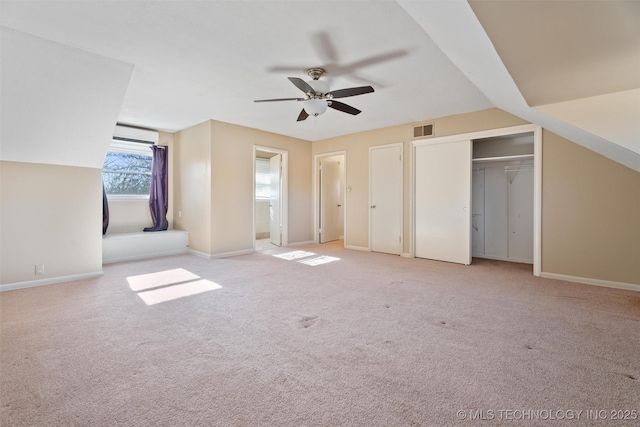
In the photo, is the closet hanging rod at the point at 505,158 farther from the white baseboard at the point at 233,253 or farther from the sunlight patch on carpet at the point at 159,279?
the sunlight patch on carpet at the point at 159,279

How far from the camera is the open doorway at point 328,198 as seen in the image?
Result: 706cm

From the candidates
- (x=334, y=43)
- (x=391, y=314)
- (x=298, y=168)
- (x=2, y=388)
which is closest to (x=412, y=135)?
(x=298, y=168)

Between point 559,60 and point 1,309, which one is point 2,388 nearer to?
point 1,309

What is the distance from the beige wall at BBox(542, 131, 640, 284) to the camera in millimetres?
3422

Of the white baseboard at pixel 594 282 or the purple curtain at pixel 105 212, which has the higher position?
the purple curtain at pixel 105 212

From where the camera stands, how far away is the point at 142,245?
17.2 feet

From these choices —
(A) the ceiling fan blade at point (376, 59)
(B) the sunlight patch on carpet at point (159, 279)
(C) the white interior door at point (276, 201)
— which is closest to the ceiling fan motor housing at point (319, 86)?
(A) the ceiling fan blade at point (376, 59)

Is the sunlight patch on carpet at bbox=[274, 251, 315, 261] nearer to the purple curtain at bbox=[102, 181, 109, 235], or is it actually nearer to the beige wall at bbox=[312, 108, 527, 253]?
the beige wall at bbox=[312, 108, 527, 253]

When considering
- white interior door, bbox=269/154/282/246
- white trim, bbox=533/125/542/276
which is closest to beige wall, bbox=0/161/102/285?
white interior door, bbox=269/154/282/246

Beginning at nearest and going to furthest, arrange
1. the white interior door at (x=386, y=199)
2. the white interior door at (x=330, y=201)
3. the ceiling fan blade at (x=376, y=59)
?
the ceiling fan blade at (x=376, y=59)
the white interior door at (x=386, y=199)
the white interior door at (x=330, y=201)

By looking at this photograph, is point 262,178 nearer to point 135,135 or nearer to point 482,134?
point 135,135

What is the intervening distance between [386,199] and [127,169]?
5237mm

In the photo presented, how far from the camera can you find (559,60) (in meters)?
1.98

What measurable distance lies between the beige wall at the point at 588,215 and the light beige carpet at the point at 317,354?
0.35 meters
